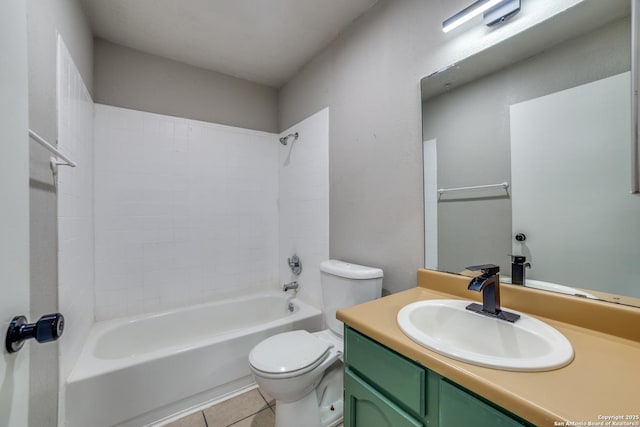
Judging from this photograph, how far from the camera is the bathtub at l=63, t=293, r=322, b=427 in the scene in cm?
131

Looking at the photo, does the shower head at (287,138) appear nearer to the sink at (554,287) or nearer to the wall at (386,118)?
the wall at (386,118)

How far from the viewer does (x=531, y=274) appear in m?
0.98

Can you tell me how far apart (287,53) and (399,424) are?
242cm

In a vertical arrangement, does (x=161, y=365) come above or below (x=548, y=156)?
below

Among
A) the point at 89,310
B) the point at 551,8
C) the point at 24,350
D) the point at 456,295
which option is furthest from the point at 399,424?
the point at 89,310

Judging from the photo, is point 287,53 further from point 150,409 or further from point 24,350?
point 150,409

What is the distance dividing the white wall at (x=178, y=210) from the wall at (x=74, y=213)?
0.13 m

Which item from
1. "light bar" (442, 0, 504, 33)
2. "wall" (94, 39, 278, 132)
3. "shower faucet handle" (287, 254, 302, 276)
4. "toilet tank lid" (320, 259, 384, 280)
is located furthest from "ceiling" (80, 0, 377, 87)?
"shower faucet handle" (287, 254, 302, 276)

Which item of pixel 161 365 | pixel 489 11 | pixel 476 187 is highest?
pixel 489 11

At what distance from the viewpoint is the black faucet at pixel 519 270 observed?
3.24 ft

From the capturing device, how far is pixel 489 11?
1.06m

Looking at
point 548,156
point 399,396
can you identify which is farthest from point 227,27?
point 399,396

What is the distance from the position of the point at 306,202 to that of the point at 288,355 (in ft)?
4.09

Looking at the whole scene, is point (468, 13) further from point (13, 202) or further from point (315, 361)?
point (315, 361)
